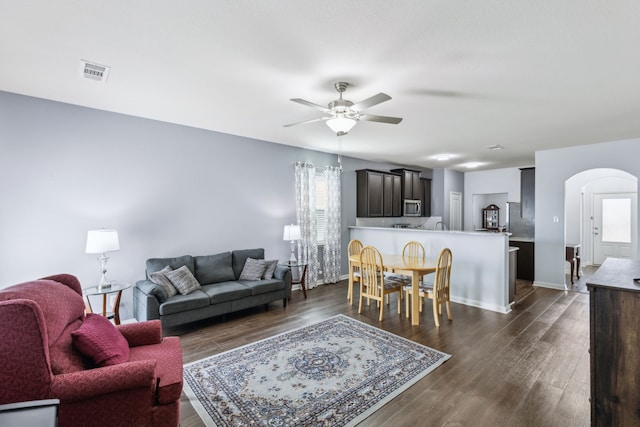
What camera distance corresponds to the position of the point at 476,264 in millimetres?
4805

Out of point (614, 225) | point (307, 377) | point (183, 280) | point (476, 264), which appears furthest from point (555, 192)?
point (183, 280)

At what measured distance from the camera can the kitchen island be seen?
4492mm

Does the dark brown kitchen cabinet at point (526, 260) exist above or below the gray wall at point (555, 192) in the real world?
below

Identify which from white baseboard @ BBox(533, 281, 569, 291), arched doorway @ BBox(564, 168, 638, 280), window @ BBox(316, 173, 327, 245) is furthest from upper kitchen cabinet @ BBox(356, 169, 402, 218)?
arched doorway @ BBox(564, 168, 638, 280)

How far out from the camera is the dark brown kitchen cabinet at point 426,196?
8.55m

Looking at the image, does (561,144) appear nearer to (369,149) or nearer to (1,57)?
(369,149)

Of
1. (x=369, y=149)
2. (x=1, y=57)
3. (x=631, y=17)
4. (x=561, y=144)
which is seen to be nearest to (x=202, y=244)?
(x=1, y=57)

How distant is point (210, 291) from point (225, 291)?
193 mm

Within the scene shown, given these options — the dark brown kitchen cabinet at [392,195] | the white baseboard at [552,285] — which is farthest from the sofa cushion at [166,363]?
the white baseboard at [552,285]

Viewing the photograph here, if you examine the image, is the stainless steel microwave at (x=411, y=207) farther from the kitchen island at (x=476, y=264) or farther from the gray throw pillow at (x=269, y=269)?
the gray throw pillow at (x=269, y=269)

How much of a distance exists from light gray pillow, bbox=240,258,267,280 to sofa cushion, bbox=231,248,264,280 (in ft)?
0.25

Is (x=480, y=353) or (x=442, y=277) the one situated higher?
(x=442, y=277)

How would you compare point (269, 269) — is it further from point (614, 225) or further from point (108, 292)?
point (614, 225)

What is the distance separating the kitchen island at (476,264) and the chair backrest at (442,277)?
0.95 meters
